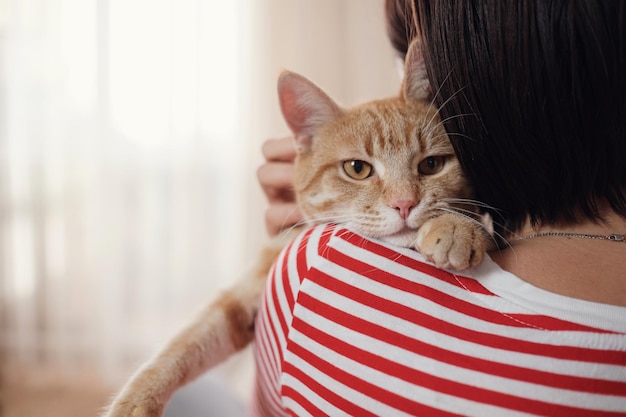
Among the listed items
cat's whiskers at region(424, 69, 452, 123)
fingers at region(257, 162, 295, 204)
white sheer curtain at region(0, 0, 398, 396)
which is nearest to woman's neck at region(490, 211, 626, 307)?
cat's whiskers at region(424, 69, 452, 123)

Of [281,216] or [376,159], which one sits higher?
[376,159]

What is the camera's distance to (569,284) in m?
0.70

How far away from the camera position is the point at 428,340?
68 cm

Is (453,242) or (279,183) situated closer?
(453,242)

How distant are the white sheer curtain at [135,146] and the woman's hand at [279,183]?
58.9 inches

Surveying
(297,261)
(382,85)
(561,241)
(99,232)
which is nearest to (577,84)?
(561,241)

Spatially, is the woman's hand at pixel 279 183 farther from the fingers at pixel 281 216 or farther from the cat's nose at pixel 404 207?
the cat's nose at pixel 404 207

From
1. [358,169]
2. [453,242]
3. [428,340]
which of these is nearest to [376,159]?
[358,169]

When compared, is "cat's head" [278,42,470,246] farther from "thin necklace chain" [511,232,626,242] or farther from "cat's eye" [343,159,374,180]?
"thin necklace chain" [511,232,626,242]

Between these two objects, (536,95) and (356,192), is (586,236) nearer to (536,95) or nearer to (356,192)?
(536,95)

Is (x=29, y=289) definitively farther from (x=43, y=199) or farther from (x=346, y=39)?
(x=346, y=39)

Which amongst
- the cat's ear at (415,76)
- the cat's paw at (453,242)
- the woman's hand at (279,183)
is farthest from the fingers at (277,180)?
the cat's paw at (453,242)

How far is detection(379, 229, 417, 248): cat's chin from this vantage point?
866mm

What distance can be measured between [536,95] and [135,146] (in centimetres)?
242
